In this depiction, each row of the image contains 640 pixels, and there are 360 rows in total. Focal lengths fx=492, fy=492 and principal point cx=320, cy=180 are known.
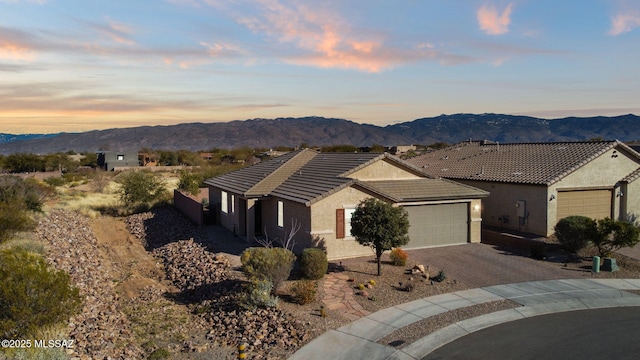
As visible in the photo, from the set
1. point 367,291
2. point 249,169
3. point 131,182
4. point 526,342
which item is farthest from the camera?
point 131,182

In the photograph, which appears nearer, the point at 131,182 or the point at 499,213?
the point at 499,213

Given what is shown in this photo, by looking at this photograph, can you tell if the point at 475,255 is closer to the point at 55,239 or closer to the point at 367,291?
the point at 367,291

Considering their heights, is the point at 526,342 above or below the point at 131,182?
below

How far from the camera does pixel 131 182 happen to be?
122ft

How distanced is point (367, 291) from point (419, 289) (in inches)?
71.2

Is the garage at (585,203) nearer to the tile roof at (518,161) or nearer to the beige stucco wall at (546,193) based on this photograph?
→ the beige stucco wall at (546,193)

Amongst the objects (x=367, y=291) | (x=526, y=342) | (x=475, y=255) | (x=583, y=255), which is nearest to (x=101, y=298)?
(x=367, y=291)

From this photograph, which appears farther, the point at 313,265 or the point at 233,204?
the point at 233,204

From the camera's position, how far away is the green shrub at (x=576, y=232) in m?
20.1

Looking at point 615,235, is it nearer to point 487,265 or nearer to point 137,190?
point 487,265

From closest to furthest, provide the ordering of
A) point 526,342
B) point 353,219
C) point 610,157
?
1. point 526,342
2. point 353,219
3. point 610,157

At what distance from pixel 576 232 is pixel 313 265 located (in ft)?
37.4

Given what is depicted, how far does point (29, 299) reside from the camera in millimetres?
11164

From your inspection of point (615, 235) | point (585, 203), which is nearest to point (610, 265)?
point (615, 235)
